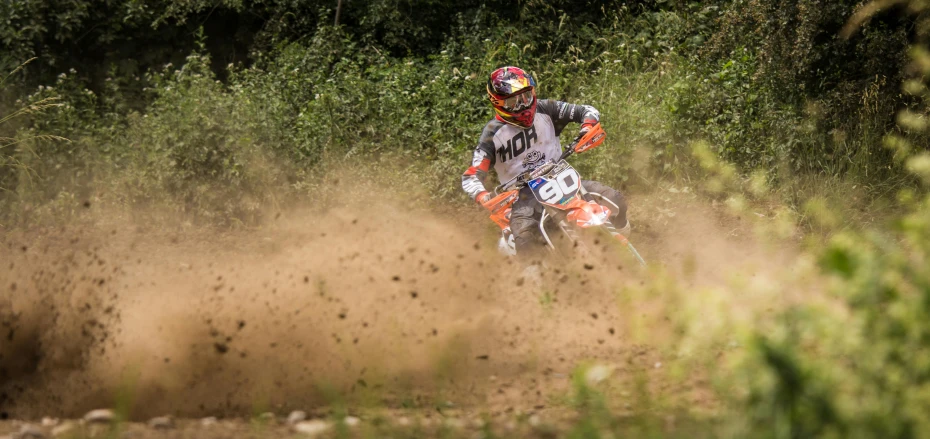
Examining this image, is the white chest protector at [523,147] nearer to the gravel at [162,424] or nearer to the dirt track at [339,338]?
the dirt track at [339,338]

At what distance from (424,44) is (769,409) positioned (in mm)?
13453

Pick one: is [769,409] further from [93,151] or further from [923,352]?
[93,151]

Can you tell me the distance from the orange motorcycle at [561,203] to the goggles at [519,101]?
0.57 meters

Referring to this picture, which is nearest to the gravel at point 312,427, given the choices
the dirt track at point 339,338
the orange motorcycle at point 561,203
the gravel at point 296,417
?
the gravel at point 296,417

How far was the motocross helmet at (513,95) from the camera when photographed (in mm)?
8562

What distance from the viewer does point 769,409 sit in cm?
366

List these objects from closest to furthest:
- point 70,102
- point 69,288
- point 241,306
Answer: point 241,306 < point 69,288 < point 70,102

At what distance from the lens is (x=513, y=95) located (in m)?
8.56

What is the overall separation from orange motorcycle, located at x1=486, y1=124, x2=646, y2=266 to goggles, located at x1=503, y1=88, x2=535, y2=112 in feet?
1.86

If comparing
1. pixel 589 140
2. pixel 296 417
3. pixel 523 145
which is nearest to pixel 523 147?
pixel 523 145

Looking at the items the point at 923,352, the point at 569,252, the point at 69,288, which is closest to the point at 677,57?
the point at 569,252

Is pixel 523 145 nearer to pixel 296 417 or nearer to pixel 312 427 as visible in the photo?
pixel 296 417

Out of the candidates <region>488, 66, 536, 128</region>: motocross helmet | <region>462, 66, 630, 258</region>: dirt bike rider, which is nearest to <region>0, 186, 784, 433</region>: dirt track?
<region>462, 66, 630, 258</region>: dirt bike rider

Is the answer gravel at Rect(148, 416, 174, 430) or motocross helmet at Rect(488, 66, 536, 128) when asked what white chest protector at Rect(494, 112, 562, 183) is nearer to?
motocross helmet at Rect(488, 66, 536, 128)
